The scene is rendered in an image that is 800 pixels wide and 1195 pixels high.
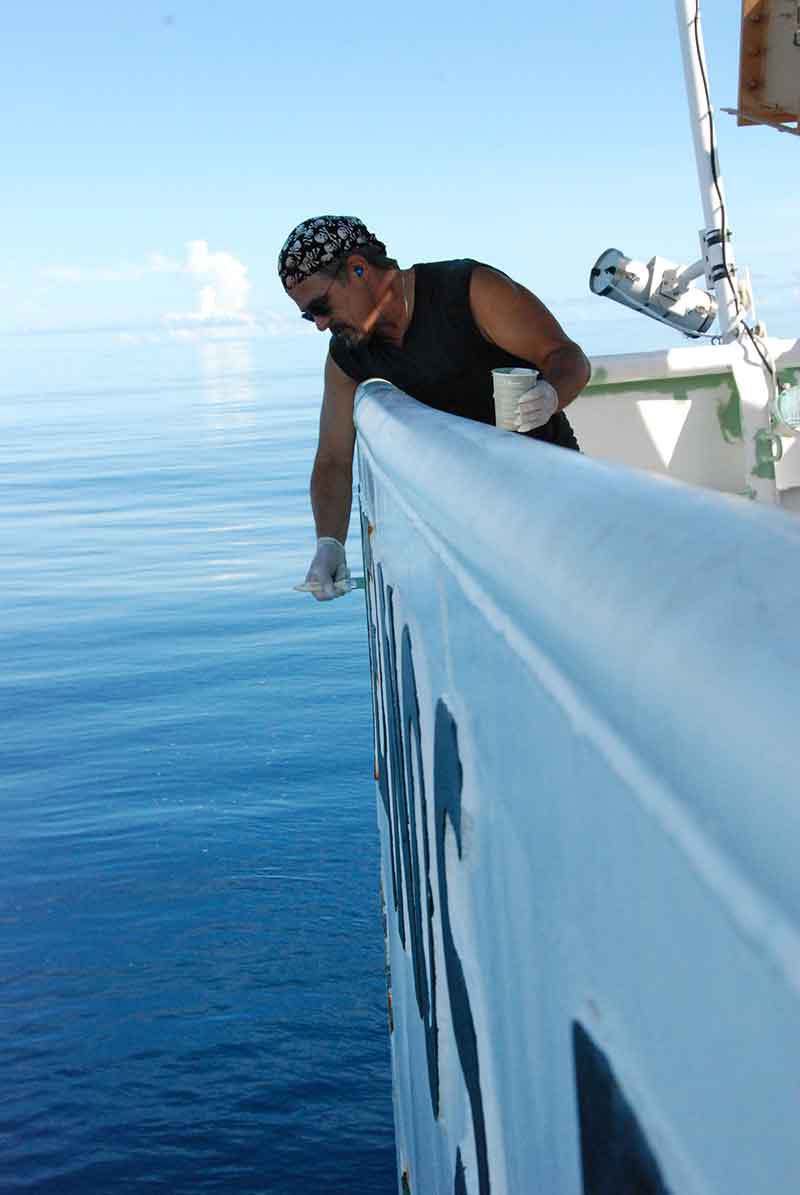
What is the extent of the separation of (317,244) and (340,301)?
5.1 inches

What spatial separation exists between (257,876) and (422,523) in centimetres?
447

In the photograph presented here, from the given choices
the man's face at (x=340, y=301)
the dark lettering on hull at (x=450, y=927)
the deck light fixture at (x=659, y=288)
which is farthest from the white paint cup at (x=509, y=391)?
the deck light fixture at (x=659, y=288)

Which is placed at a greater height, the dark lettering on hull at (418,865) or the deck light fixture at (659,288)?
the deck light fixture at (659,288)

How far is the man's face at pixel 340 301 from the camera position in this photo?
3.03 metres

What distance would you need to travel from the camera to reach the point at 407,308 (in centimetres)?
304

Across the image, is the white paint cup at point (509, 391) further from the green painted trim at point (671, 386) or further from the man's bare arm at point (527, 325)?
the green painted trim at point (671, 386)

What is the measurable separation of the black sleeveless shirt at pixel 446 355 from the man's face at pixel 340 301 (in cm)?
6

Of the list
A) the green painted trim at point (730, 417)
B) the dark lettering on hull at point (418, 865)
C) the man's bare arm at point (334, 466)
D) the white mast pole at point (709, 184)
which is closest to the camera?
the dark lettering on hull at point (418, 865)

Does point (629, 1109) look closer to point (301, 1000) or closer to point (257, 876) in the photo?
point (301, 1000)

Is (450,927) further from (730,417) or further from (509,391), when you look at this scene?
(730,417)

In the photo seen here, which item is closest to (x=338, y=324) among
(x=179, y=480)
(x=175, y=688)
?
(x=175, y=688)

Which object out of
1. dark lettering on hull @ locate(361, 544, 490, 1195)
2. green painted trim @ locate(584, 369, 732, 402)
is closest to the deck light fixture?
green painted trim @ locate(584, 369, 732, 402)

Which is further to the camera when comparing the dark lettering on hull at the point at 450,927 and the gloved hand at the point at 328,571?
the gloved hand at the point at 328,571

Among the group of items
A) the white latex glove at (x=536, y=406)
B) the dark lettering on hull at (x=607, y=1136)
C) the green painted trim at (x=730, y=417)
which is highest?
the white latex glove at (x=536, y=406)
